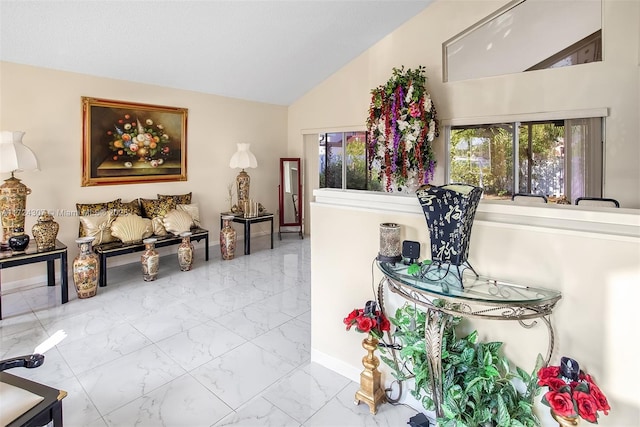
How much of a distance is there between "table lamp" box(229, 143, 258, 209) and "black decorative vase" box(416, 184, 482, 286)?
479cm

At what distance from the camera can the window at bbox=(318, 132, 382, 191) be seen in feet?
22.0

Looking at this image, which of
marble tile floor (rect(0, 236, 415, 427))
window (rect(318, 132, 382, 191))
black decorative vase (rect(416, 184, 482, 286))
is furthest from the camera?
window (rect(318, 132, 382, 191))

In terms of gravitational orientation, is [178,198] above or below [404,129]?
below

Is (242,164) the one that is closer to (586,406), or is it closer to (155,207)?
(155,207)

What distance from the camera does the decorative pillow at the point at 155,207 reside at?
5.25 metres

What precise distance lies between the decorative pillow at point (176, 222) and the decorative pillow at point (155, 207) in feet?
0.54

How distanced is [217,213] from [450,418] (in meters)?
5.43

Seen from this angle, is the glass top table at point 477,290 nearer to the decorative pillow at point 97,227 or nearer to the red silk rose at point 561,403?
the red silk rose at point 561,403

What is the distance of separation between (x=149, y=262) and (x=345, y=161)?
396cm

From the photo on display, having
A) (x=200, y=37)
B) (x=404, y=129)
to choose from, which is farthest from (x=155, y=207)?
(x=404, y=129)

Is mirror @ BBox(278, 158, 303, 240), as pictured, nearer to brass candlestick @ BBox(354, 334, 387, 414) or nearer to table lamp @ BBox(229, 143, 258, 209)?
table lamp @ BBox(229, 143, 258, 209)

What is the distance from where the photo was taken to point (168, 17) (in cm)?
398

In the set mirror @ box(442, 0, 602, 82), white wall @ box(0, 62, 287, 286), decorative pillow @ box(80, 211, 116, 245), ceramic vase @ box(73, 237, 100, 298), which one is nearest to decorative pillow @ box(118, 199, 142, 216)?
white wall @ box(0, 62, 287, 286)

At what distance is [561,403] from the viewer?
4.47 feet
